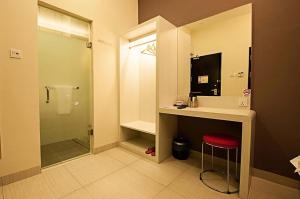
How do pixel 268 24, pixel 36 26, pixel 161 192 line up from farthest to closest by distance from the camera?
pixel 36 26 → pixel 268 24 → pixel 161 192

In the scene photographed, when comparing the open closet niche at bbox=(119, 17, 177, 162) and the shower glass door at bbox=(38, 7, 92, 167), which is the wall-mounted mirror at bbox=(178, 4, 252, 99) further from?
the shower glass door at bbox=(38, 7, 92, 167)

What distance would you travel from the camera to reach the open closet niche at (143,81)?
2.10m

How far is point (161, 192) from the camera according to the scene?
4.74 ft

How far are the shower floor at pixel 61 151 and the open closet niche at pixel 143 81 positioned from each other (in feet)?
2.20

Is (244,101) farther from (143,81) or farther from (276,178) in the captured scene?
(143,81)

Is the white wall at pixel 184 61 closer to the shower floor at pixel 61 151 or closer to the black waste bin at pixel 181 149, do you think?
the black waste bin at pixel 181 149

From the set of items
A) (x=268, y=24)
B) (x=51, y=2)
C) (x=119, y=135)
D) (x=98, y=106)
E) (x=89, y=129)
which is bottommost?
(x=119, y=135)

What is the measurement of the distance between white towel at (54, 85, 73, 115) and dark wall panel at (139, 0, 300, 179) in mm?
2489

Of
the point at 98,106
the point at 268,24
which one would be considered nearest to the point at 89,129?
the point at 98,106

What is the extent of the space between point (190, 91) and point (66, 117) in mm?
1979

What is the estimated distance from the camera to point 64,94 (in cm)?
228

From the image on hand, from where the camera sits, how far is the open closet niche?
2.10m

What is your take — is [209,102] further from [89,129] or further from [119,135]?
[89,129]

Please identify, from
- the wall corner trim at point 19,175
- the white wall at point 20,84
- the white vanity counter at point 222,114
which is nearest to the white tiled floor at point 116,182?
the wall corner trim at point 19,175
